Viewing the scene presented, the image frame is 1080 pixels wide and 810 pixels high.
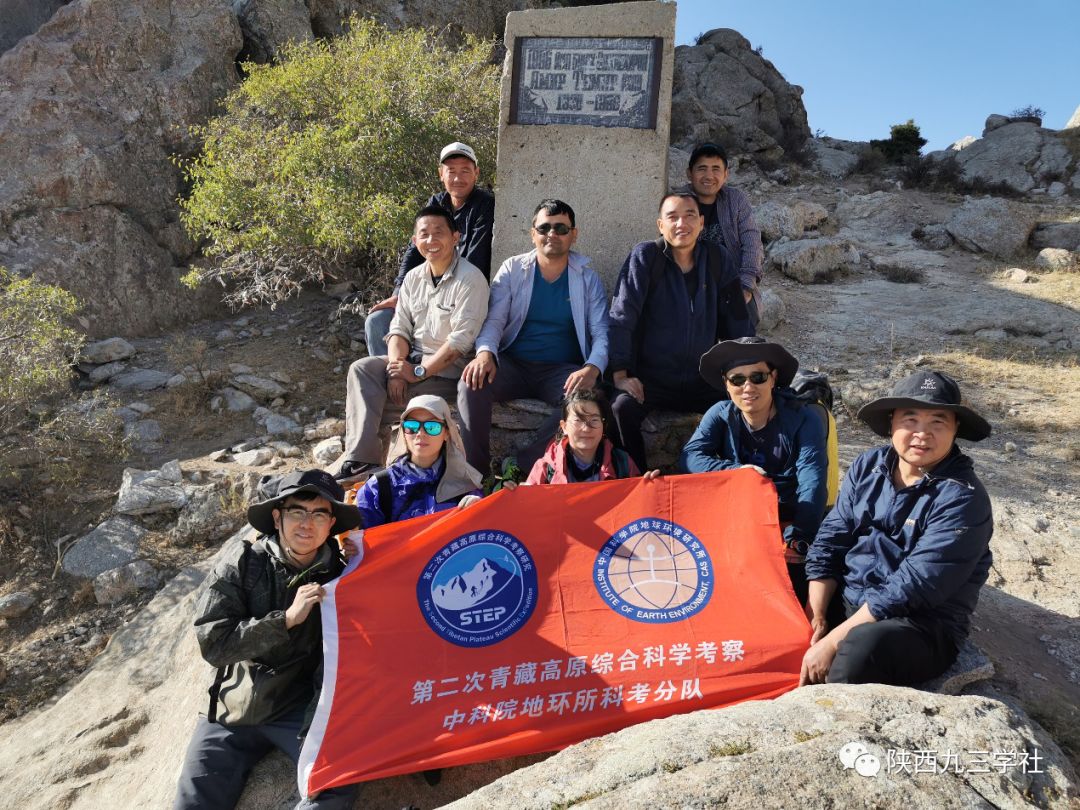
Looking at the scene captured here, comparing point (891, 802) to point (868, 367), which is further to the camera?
point (868, 367)

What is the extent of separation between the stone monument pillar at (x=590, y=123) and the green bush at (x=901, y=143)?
2078cm

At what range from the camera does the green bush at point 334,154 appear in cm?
910

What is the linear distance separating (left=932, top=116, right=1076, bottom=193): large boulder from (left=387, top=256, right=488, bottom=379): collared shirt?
788 inches

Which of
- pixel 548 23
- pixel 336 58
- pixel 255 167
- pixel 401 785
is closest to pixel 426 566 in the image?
pixel 401 785

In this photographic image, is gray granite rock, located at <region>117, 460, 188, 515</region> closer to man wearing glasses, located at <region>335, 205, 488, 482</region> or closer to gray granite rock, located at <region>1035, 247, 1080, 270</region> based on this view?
man wearing glasses, located at <region>335, 205, 488, 482</region>

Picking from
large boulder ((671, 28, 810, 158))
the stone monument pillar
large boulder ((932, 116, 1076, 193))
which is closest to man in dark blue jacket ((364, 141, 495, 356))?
the stone monument pillar

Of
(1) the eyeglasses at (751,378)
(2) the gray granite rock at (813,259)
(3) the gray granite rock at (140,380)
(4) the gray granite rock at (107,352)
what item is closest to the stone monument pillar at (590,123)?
(1) the eyeglasses at (751,378)

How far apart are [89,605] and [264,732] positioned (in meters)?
3.49

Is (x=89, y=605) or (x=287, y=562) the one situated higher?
(x=287, y=562)

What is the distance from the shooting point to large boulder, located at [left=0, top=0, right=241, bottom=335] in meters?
11.1

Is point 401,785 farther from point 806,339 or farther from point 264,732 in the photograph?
point 806,339

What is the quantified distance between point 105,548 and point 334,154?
5.64 meters

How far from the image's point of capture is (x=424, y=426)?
4016 millimetres

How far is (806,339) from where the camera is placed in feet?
35.2
